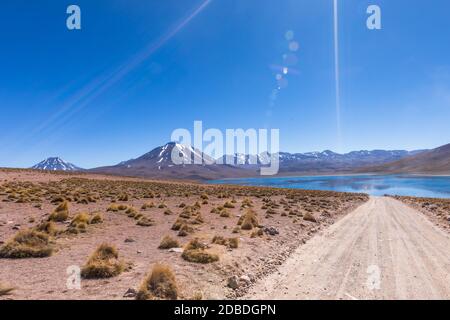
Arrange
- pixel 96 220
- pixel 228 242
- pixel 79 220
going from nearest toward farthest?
pixel 228 242, pixel 79 220, pixel 96 220

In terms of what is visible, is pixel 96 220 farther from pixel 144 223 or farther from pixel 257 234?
pixel 257 234

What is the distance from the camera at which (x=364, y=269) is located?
29.4 ft

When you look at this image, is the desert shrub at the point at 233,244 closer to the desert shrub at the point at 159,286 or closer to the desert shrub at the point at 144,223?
the desert shrub at the point at 159,286

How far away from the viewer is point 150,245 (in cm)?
1151

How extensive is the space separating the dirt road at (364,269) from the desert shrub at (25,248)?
7760mm

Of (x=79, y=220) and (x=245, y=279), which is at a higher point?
(x=79, y=220)

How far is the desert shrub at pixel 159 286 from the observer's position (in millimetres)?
6359

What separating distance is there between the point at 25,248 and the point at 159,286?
6155mm

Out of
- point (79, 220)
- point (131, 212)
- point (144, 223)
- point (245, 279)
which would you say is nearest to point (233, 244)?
point (245, 279)

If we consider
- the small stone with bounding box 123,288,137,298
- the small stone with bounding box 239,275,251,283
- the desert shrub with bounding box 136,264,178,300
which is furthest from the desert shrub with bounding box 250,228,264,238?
the small stone with bounding box 123,288,137,298

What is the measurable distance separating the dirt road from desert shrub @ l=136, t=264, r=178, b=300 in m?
2.22

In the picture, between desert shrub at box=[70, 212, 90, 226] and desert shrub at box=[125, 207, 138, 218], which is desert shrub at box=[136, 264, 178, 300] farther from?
desert shrub at box=[125, 207, 138, 218]

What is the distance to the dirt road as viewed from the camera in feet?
Answer: 23.4
